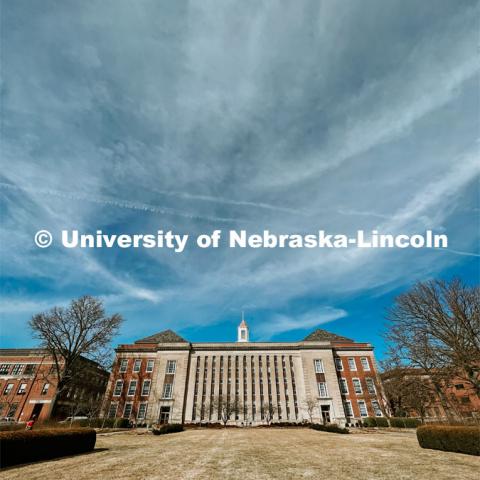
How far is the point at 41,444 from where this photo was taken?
1062 centimetres

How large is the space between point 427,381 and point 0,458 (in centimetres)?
2804

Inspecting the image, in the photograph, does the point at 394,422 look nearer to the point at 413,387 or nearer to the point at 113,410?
the point at 413,387

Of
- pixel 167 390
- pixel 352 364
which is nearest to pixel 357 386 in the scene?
pixel 352 364

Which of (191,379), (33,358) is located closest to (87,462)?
(191,379)

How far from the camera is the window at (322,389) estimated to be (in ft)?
149

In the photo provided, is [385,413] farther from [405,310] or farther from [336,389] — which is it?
[405,310]

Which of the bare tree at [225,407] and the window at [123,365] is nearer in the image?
the bare tree at [225,407]

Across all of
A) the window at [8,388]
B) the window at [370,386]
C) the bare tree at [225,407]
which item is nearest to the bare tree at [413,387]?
the window at [370,386]

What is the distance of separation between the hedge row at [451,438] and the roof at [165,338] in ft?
158

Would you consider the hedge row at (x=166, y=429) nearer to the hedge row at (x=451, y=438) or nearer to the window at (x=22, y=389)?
the hedge row at (x=451, y=438)

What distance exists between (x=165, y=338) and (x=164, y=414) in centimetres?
1458

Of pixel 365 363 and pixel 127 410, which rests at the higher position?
pixel 365 363

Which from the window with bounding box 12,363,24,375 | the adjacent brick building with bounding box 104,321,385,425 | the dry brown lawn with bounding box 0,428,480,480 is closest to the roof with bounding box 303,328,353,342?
the adjacent brick building with bounding box 104,321,385,425

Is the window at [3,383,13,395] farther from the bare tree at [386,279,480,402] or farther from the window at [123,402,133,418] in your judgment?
the bare tree at [386,279,480,402]
